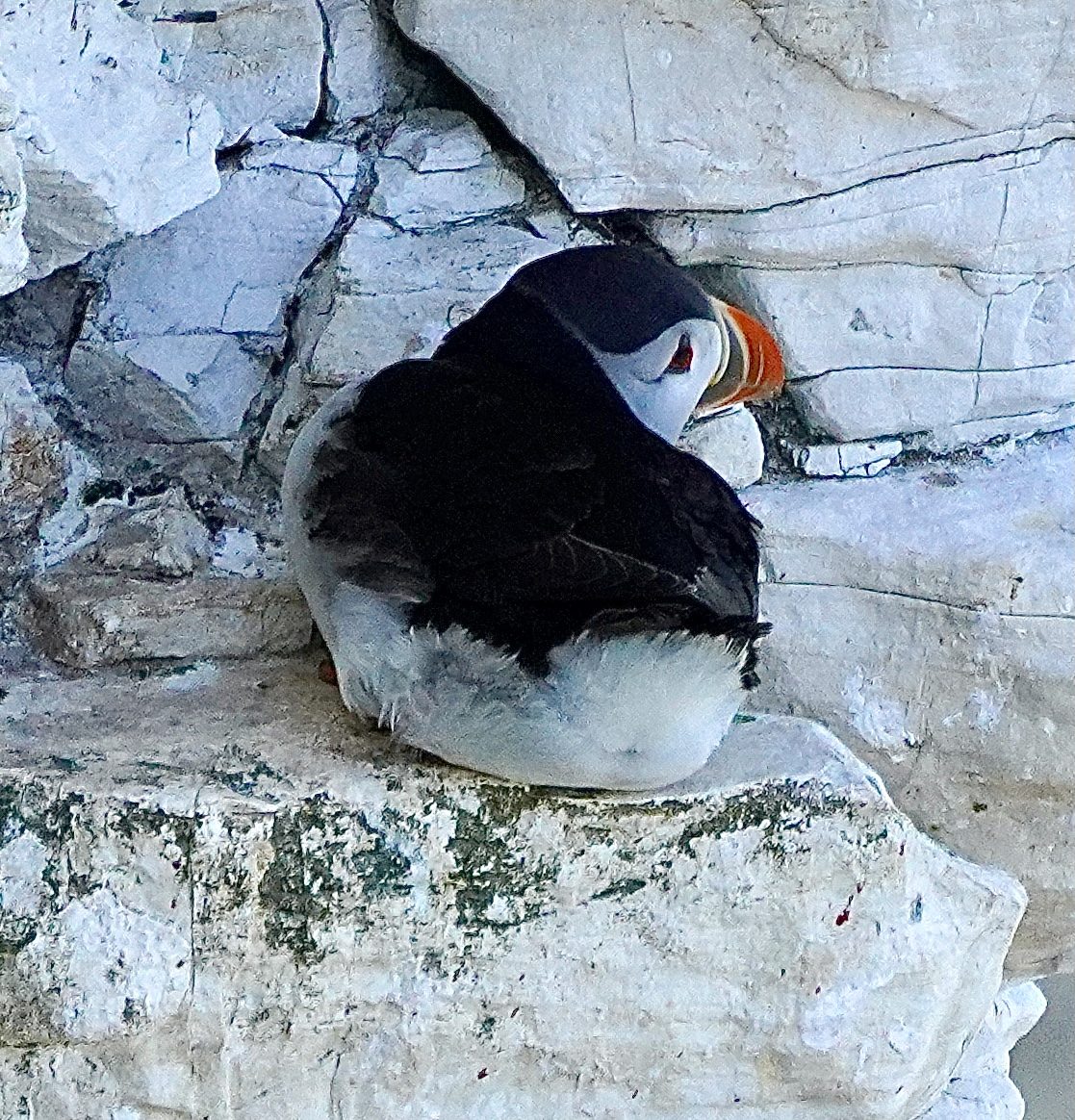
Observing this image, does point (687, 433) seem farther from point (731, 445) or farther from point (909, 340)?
point (909, 340)

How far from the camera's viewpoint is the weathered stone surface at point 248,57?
1789 mm

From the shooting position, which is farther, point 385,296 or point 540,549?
point 385,296

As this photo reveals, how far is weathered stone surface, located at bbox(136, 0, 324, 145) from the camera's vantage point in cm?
179

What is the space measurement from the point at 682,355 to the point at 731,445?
34 centimetres

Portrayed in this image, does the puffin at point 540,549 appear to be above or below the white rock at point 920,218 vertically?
below

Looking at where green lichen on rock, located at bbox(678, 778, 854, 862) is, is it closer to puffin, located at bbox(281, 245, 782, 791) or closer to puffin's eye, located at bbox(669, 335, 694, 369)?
puffin, located at bbox(281, 245, 782, 791)

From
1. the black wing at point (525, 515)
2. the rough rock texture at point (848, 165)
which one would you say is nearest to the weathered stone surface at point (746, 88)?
the rough rock texture at point (848, 165)

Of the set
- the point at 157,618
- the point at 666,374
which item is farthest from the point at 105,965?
the point at 666,374

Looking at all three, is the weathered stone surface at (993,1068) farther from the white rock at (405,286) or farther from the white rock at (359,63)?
the white rock at (359,63)

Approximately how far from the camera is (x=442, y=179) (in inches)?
73.4

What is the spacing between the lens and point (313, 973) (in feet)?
4.30

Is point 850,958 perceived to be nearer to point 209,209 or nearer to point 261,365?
point 261,365

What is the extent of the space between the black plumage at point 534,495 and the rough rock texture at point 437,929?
0.51 feet

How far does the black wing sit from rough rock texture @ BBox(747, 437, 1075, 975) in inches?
15.5
